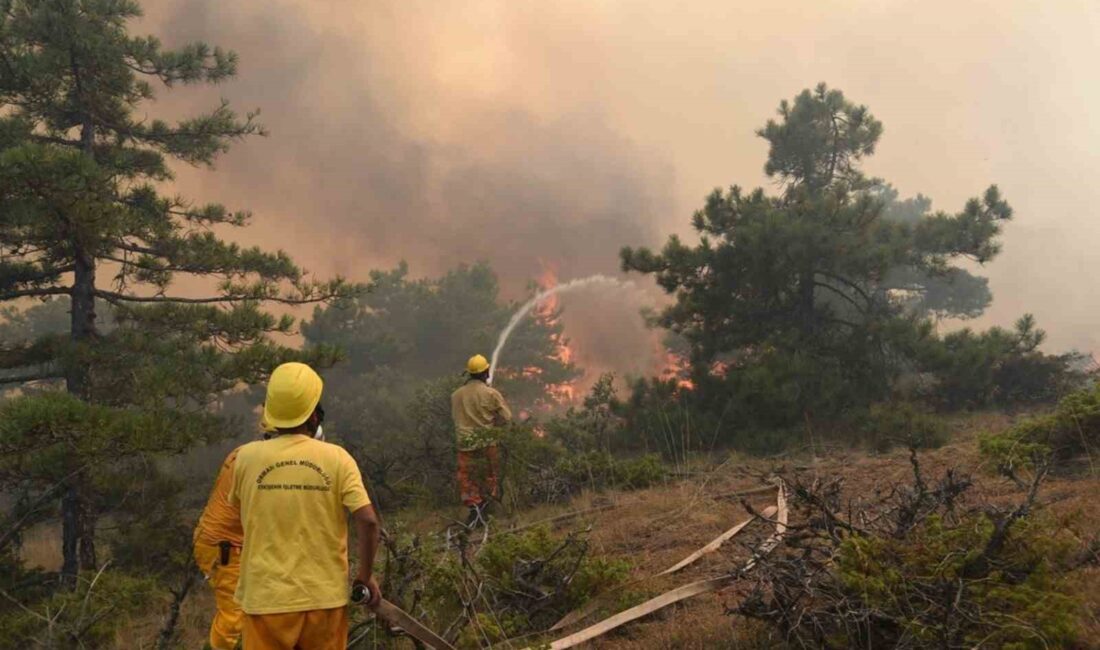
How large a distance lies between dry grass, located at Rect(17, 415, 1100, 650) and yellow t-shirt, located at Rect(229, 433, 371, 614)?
1.63m

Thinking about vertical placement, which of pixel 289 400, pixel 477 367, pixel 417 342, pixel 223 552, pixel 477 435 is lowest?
pixel 223 552

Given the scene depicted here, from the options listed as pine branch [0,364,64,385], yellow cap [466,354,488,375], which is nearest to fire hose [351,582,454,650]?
yellow cap [466,354,488,375]

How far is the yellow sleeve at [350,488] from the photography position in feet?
9.16

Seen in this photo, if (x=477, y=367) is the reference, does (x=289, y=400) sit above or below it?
below

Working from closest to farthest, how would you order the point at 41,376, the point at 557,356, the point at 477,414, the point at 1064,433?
the point at 1064,433 → the point at 477,414 → the point at 41,376 → the point at 557,356

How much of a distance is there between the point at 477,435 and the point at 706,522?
116 inches

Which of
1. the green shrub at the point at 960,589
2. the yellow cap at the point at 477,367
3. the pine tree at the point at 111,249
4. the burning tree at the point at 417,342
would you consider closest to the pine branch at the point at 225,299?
the pine tree at the point at 111,249

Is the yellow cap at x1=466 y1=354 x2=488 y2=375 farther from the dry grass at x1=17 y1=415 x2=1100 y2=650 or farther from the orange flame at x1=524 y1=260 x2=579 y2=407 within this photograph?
the orange flame at x1=524 y1=260 x2=579 y2=407

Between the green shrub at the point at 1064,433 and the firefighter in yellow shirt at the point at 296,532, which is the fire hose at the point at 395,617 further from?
the green shrub at the point at 1064,433

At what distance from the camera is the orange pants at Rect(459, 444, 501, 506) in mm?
8094

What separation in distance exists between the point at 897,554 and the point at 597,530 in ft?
11.5

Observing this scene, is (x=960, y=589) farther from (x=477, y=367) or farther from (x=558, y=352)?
(x=558, y=352)

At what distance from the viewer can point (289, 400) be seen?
9.40 feet

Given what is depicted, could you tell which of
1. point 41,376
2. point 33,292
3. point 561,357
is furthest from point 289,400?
point 561,357
